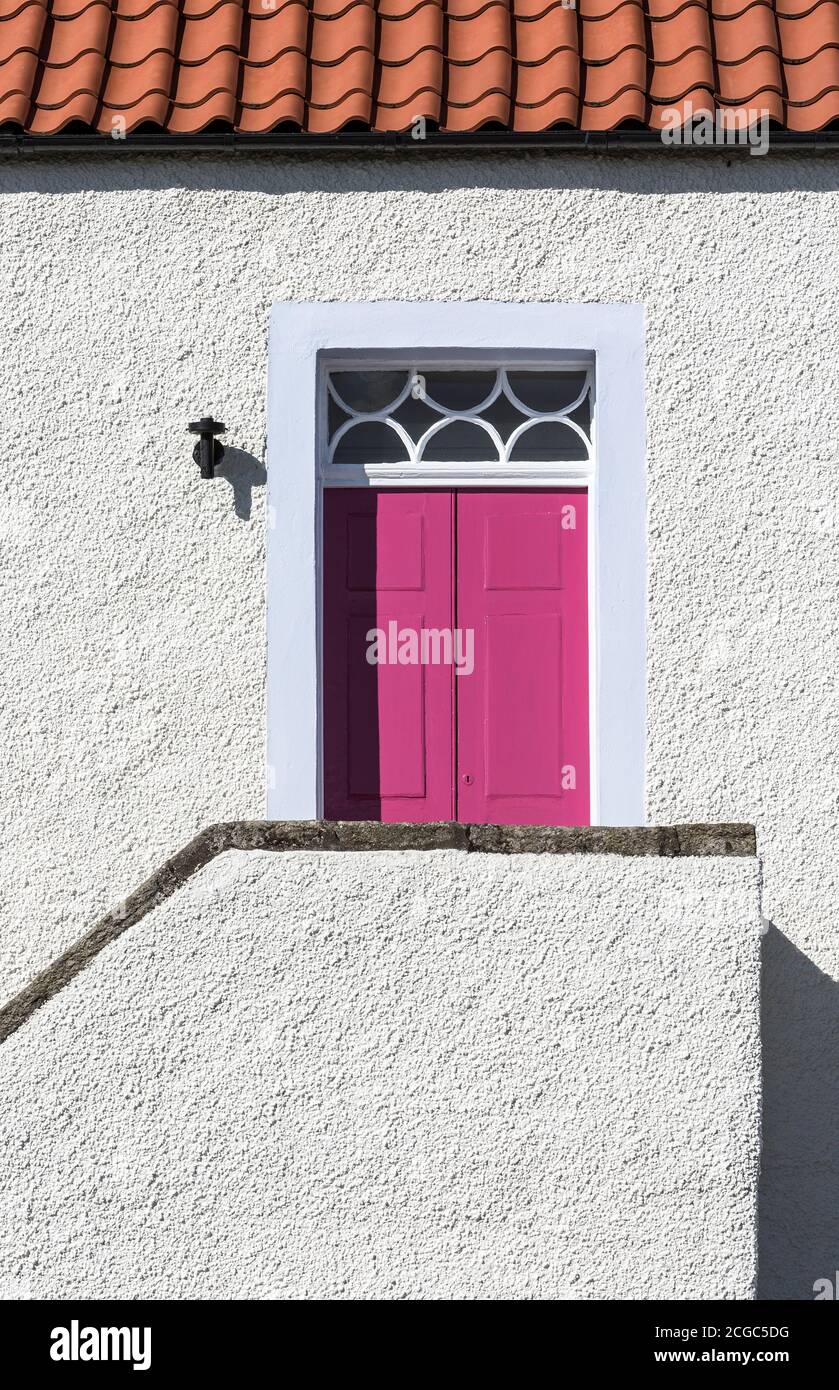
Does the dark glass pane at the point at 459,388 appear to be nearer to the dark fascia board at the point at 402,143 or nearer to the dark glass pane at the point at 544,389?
the dark glass pane at the point at 544,389

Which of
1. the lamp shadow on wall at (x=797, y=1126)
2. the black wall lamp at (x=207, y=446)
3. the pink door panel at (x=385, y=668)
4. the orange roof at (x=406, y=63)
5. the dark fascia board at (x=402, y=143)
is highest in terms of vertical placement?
the orange roof at (x=406, y=63)

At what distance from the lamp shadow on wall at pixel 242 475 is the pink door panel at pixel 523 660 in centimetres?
80

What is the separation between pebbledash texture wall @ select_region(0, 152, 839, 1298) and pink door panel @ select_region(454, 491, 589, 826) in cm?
36

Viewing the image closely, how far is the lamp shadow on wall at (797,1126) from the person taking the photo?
16.5ft

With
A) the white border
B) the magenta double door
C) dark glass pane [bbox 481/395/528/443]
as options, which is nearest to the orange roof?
the white border

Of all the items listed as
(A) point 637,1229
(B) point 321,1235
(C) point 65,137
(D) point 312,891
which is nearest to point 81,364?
(C) point 65,137

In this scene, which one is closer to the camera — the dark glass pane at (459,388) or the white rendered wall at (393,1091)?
the white rendered wall at (393,1091)

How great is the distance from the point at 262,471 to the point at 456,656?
1.02 meters

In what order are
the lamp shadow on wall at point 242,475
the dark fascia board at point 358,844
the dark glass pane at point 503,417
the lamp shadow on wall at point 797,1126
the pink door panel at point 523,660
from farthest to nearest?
the dark glass pane at point 503,417 → the pink door panel at point 523,660 → the lamp shadow on wall at point 242,475 → the lamp shadow on wall at point 797,1126 → the dark fascia board at point 358,844

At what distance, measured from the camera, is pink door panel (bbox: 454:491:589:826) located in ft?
17.9

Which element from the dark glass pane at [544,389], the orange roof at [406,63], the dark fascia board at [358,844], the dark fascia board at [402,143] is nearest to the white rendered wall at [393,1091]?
the dark fascia board at [358,844]

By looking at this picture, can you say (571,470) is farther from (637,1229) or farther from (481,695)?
(637,1229)

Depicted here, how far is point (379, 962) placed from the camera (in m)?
3.85

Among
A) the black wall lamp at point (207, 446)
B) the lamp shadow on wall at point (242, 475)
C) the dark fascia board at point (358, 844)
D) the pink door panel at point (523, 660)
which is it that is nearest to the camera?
the dark fascia board at point (358, 844)
